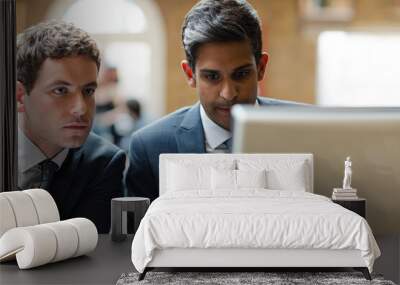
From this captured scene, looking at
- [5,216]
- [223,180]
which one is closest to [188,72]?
[223,180]

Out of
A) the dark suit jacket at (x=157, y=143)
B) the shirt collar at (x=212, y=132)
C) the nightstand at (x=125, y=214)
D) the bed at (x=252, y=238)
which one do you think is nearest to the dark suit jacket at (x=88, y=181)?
the dark suit jacket at (x=157, y=143)

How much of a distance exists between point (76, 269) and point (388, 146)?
3.44 meters

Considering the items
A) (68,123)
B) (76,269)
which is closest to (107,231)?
(68,123)

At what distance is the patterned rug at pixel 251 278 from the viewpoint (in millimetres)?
4957

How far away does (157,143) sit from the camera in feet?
24.1

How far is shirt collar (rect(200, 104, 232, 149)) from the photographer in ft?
23.7

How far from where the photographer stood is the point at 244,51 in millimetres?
7148

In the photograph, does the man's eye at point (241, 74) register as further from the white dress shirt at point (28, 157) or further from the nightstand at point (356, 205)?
the white dress shirt at point (28, 157)

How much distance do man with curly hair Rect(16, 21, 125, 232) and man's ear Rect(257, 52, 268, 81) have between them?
63.8 inches

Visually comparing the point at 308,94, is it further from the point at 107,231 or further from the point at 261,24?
the point at 107,231

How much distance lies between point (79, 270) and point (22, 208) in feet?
2.31

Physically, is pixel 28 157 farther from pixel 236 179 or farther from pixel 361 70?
pixel 361 70

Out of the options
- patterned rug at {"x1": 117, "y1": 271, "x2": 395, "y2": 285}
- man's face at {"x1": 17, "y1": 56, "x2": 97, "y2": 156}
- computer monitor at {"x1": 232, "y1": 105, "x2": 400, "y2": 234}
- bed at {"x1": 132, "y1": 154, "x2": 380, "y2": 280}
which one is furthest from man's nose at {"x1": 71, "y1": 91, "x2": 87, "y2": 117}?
patterned rug at {"x1": 117, "y1": 271, "x2": 395, "y2": 285}

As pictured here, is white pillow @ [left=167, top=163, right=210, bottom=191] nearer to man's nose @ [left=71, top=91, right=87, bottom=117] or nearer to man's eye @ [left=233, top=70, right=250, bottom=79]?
man's eye @ [left=233, top=70, right=250, bottom=79]
